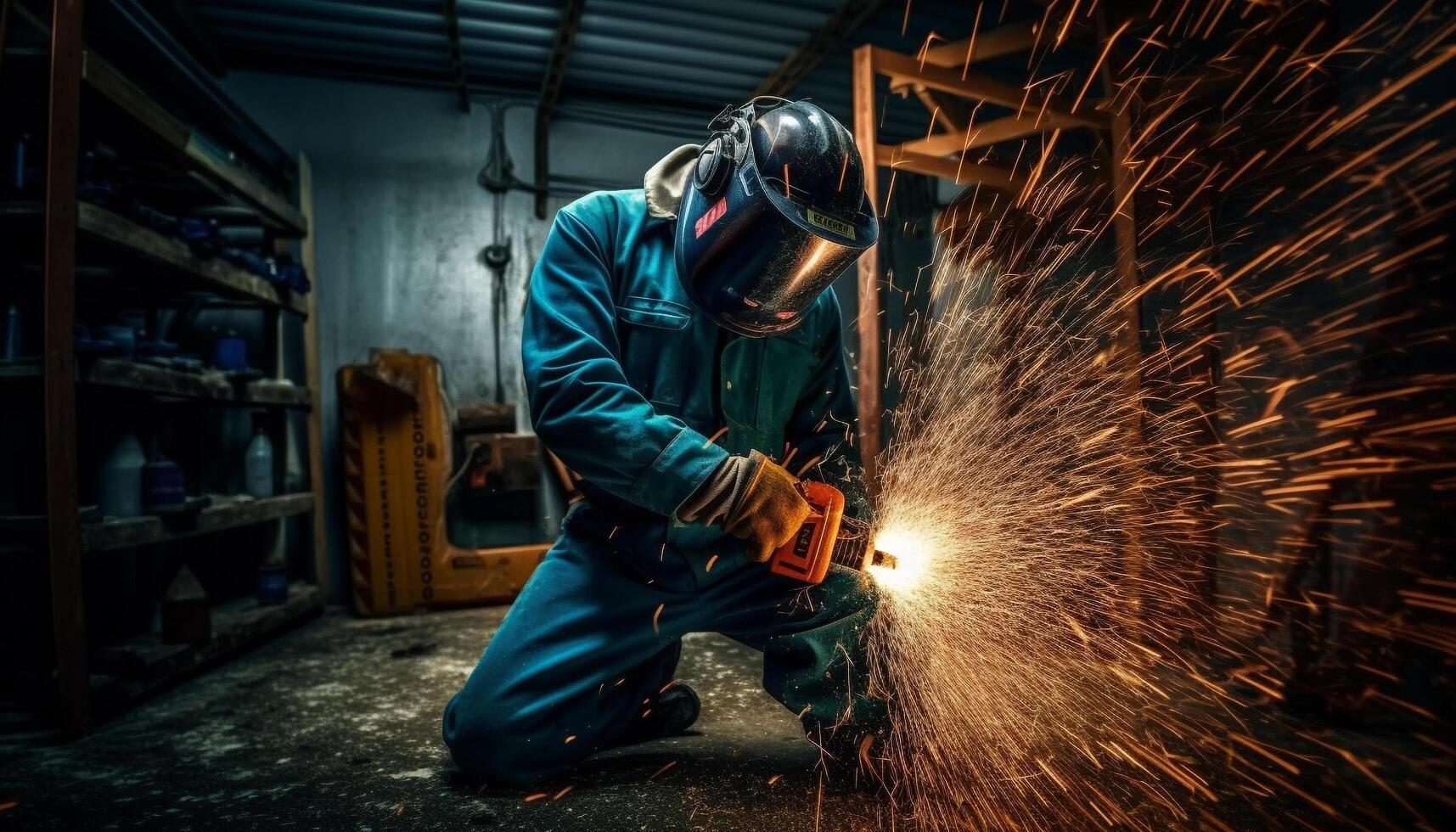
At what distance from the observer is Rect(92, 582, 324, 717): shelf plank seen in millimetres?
2570

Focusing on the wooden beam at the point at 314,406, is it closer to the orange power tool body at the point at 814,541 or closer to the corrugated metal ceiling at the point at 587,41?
the corrugated metal ceiling at the point at 587,41

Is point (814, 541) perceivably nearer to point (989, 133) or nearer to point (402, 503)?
point (989, 133)

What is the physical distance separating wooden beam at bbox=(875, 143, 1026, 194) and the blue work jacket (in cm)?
137

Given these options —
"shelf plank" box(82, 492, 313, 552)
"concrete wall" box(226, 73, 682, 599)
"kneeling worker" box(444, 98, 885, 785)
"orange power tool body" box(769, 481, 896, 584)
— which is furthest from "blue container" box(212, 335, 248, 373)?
"orange power tool body" box(769, 481, 896, 584)

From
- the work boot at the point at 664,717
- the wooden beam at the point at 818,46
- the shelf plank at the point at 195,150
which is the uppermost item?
the wooden beam at the point at 818,46

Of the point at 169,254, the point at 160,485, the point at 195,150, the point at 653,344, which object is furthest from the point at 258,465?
the point at 653,344

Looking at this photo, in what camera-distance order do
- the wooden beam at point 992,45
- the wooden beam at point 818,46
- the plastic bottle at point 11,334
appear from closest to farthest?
the plastic bottle at point 11,334 → the wooden beam at point 992,45 → the wooden beam at point 818,46

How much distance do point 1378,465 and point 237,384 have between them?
461cm

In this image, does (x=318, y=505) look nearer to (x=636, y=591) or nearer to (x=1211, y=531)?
(x=636, y=591)

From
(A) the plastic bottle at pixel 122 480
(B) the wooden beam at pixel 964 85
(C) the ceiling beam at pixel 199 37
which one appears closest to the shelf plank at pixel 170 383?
(A) the plastic bottle at pixel 122 480

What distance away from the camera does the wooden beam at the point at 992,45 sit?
3443 mm

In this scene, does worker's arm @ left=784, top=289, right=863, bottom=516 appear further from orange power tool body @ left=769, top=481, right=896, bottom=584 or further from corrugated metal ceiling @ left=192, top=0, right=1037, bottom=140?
corrugated metal ceiling @ left=192, top=0, right=1037, bottom=140

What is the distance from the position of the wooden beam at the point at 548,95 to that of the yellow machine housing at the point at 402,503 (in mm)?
1699

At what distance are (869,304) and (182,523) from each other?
9.76ft
